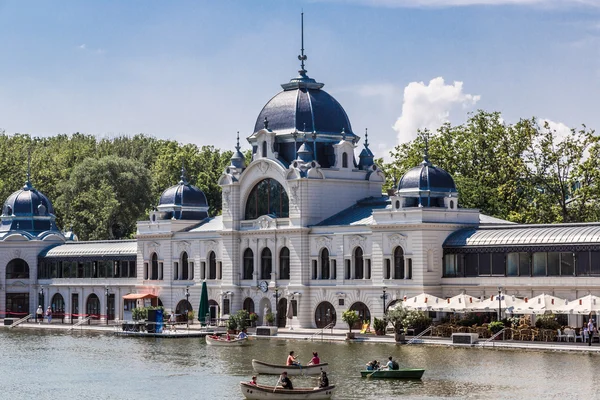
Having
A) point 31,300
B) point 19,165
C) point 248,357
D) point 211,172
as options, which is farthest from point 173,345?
point 19,165

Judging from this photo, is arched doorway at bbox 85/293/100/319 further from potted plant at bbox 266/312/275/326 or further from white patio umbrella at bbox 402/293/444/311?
white patio umbrella at bbox 402/293/444/311

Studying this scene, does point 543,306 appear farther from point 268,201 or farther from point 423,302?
point 268,201

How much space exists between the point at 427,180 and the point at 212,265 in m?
24.9

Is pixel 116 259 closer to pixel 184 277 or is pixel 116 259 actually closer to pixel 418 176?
pixel 184 277

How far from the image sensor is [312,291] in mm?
104375

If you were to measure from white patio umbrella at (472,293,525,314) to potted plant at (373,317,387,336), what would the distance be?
739 cm

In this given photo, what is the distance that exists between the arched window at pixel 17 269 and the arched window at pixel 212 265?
25.2 metres

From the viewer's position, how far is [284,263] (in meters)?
107

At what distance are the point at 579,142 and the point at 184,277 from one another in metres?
36.4

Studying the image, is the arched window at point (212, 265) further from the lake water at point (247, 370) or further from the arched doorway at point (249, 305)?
the lake water at point (247, 370)

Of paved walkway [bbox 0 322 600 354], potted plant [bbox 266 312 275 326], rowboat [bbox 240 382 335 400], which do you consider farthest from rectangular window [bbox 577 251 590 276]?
rowboat [bbox 240 382 335 400]

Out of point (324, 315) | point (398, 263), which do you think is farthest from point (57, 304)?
point (398, 263)

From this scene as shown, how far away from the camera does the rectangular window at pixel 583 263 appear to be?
287 feet

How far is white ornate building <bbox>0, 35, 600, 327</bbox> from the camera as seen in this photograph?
308 feet
